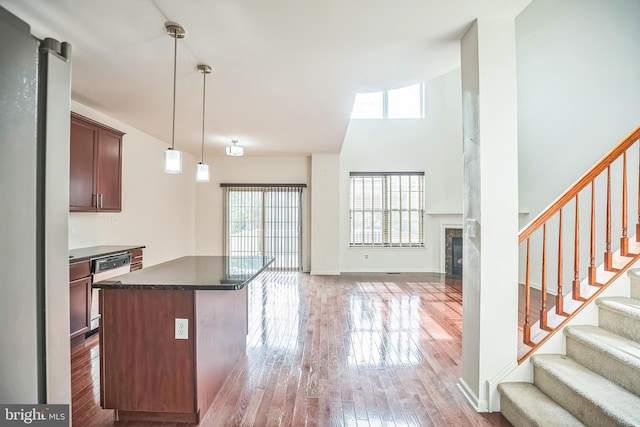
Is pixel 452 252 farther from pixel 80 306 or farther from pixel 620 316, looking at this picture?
pixel 80 306

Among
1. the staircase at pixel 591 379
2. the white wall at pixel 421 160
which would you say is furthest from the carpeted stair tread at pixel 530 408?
the white wall at pixel 421 160

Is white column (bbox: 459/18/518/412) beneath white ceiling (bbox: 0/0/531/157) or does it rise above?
beneath

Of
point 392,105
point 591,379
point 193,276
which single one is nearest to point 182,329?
point 193,276

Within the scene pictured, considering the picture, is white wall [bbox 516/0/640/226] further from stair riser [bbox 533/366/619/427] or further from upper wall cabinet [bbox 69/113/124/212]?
upper wall cabinet [bbox 69/113/124/212]

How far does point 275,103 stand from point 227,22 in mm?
1632

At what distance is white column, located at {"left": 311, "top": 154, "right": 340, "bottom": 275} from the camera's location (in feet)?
22.5

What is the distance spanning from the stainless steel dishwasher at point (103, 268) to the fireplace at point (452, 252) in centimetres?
611

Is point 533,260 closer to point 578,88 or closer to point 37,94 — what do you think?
point 578,88

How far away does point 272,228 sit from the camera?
7273 mm

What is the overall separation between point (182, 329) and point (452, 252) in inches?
253

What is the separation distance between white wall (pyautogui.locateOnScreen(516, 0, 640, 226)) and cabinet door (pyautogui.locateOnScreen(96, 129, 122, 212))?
5.80 metres

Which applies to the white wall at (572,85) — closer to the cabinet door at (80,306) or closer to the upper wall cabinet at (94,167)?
the upper wall cabinet at (94,167)

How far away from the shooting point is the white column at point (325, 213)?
686 cm

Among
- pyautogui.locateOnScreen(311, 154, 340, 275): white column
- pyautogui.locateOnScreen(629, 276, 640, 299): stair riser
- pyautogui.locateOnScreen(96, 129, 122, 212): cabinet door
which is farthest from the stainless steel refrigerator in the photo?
pyautogui.locateOnScreen(311, 154, 340, 275): white column
